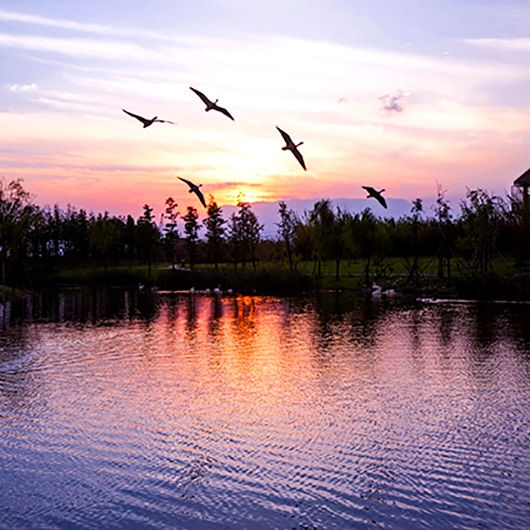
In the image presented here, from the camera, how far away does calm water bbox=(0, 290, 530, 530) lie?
7.95 meters

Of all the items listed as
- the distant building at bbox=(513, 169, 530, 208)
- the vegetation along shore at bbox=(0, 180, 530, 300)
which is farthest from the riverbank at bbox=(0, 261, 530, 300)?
the distant building at bbox=(513, 169, 530, 208)

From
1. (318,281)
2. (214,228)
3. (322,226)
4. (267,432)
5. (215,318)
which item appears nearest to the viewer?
(267,432)

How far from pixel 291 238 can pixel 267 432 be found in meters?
56.1

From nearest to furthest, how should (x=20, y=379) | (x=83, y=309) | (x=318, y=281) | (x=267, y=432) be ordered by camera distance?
1. (x=267, y=432)
2. (x=20, y=379)
3. (x=83, y=309)
4. (x=318, y=281)

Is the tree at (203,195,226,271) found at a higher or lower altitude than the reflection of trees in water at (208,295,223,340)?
higher

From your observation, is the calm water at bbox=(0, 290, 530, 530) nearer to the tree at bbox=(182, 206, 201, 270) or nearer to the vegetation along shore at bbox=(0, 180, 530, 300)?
the vegetation along shore at bbox=(0, 180, 530, 300)

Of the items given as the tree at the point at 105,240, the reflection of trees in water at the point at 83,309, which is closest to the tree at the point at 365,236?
the reflection of trees in water at the point at 83,309

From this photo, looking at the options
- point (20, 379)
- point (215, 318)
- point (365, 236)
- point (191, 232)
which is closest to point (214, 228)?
point (191, 232)

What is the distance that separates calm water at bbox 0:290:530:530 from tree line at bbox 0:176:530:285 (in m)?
23.2

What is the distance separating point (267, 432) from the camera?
10.8 m

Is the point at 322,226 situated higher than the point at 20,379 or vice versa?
the point at 322,226

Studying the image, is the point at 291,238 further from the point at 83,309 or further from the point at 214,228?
the point at 83,309

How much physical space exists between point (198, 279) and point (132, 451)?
142ft

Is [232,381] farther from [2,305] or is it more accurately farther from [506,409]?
[2,305]
